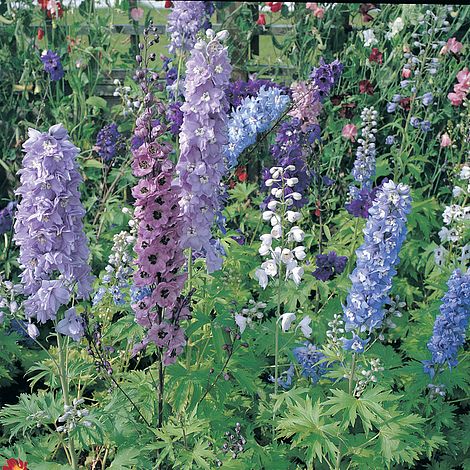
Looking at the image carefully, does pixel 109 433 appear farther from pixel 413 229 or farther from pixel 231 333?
pixel 413 229

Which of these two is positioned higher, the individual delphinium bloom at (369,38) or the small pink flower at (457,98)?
the individual delphinium bloom at (369,38)

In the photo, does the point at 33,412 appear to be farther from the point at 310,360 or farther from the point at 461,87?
the point at 461,87

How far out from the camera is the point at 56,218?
2.37 m

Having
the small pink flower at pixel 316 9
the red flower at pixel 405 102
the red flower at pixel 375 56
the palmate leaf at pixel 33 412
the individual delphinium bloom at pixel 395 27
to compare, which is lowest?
the palmate leaf at pixel 33 412

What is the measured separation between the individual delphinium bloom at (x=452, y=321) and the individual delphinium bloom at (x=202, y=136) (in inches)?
43.1

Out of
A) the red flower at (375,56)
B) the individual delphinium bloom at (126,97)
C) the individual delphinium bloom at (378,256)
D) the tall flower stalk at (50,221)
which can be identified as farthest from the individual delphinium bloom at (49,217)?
the red flower at (375,56)

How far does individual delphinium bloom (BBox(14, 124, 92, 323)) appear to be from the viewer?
7.73ft

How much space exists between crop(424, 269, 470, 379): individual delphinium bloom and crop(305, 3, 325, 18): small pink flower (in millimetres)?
3022

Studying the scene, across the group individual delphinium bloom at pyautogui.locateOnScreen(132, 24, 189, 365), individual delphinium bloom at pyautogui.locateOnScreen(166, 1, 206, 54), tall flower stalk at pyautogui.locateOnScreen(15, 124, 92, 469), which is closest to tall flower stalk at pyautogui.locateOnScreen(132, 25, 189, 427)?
individual delphinium bloom at pyautogui.locateOnScreen(132, 24, 189, 365)

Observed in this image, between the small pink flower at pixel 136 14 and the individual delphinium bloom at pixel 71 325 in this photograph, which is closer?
the individual delphinium bloom at pixel 71 325

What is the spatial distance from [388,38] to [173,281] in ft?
11.5

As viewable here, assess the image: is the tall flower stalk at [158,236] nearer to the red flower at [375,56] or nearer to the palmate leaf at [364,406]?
the palmate leaf at [364,406]

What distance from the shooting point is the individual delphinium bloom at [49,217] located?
2.36 m

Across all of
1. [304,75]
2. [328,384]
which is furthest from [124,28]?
[328,384]
